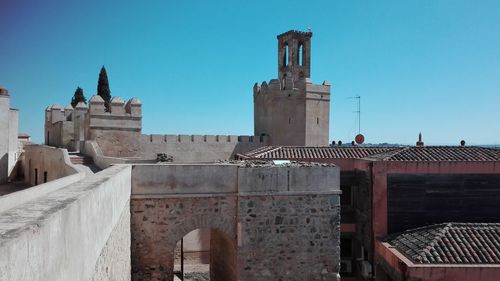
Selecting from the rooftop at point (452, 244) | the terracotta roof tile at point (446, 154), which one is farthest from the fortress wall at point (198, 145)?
the rooftop at point (452, 244)

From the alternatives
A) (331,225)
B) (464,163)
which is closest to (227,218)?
(331,225)

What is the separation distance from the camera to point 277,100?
21.0 meters

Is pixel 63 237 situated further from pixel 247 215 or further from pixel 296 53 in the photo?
pixel 296 53

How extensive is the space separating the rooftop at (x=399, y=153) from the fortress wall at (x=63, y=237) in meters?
8.94

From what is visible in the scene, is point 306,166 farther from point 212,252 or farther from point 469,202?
point 469,202

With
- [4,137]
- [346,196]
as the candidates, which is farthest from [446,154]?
[4,137]

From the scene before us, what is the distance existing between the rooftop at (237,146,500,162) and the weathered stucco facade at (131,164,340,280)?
4.29 m

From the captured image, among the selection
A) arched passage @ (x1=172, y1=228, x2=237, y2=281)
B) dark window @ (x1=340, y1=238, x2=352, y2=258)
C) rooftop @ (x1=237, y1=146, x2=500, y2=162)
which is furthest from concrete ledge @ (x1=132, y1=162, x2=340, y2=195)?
dark window @ (x1=340, y1=238, x2=352, y2=258)

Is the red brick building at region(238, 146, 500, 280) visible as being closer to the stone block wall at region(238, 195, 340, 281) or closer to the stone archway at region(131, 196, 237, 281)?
the stone block wall at region(238, 195, 340, 281)

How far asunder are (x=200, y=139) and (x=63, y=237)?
17.5m

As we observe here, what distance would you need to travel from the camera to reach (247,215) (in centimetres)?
843

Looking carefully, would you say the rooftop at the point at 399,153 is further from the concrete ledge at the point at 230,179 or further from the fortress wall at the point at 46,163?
the fortress wall at the point at 46,163

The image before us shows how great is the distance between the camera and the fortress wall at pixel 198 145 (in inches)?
765

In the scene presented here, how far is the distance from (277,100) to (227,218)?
13.1 m
